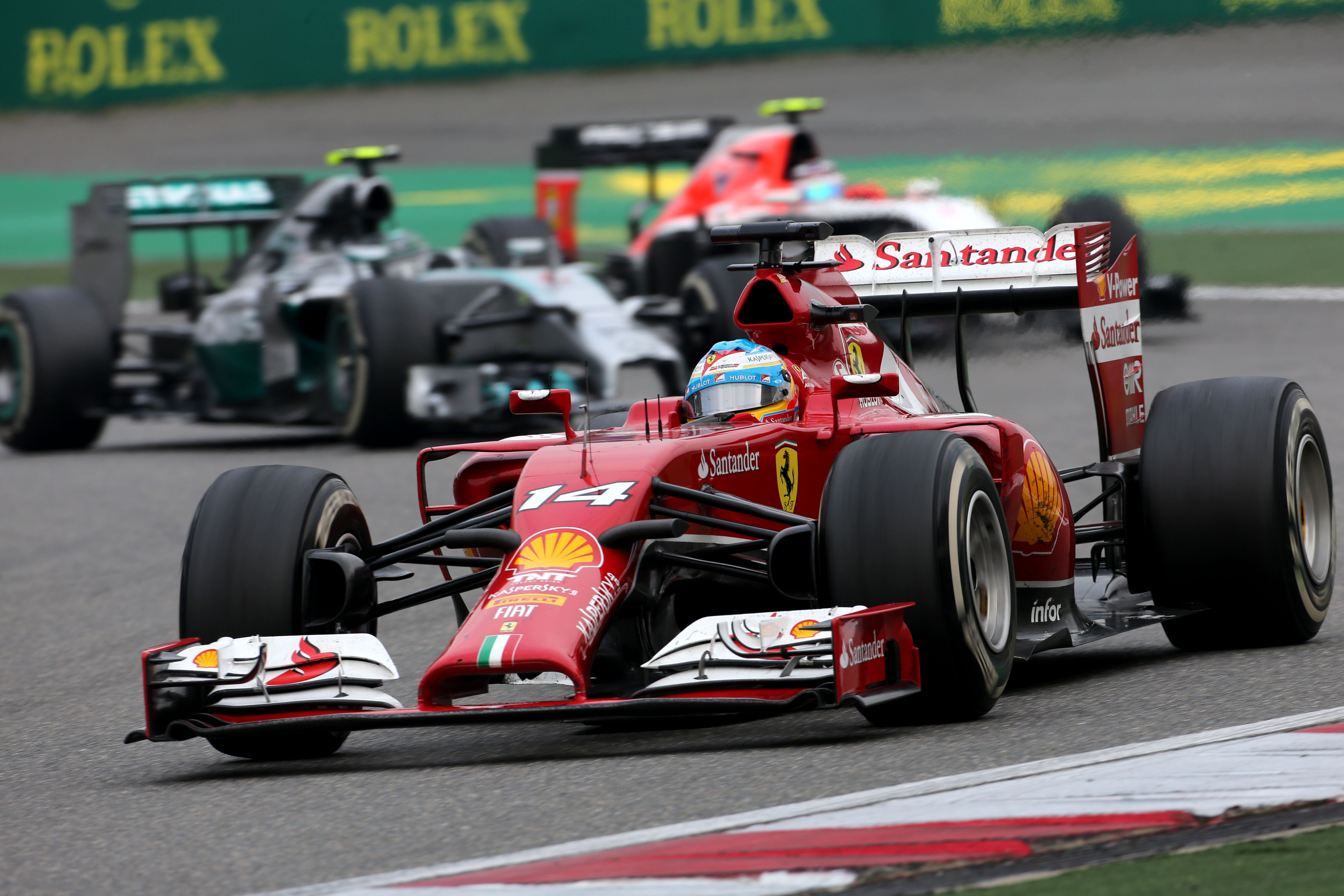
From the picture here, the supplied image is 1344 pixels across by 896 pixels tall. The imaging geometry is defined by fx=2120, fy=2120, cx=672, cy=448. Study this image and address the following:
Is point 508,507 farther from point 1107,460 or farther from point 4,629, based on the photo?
Answer: point 4,629

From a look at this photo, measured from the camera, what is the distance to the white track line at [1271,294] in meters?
22.5

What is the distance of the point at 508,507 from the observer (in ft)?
21.2

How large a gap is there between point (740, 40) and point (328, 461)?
66.9 ft

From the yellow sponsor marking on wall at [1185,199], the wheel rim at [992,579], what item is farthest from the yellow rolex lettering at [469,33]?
the wheel rim at [992,579]

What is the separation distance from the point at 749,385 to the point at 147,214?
36.5 feet

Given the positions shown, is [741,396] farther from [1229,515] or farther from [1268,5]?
[1268,5]

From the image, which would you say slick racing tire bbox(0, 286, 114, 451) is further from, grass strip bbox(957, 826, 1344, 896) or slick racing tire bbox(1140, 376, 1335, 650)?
grass strip bbox(957, 826, 1344, 896)

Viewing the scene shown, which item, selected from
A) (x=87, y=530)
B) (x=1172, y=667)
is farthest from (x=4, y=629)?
(x=1172, y=667)

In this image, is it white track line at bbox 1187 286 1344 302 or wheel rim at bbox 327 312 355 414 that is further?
white track line at bbox 1187 286 1344 302

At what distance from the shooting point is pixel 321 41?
120ft

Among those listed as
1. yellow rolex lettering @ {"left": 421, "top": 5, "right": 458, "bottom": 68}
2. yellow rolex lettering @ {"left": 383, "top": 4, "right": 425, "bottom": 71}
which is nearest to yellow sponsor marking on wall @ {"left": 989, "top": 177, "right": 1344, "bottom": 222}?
yellow rolex lettering @ {"left": 421, "top": 5, "right": 458, "bottom": 68}

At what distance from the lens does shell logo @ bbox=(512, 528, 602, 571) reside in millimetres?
5949

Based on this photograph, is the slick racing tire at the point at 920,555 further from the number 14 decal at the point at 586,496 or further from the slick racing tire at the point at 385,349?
A: the slick racing tire at the point at 385,349

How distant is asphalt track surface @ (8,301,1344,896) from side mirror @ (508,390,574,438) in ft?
3.24
